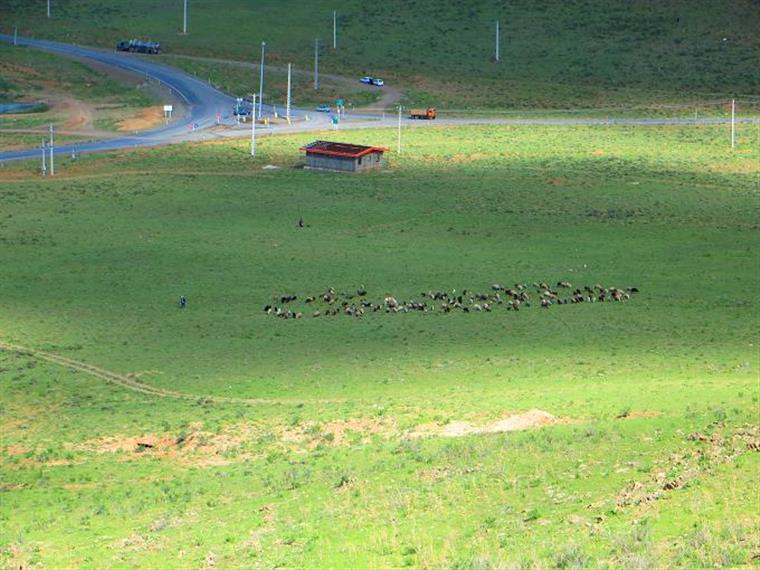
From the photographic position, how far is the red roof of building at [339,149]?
364ft

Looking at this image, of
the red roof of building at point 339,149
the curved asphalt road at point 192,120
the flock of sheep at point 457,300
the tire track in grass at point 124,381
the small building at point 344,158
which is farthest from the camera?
the curved asphalt road at point 192,120

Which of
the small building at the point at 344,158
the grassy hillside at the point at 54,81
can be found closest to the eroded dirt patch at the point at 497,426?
the small building at the point at 344,158

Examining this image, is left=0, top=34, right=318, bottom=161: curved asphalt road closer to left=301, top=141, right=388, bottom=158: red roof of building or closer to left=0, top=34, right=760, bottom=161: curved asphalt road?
left=0, top=34, right=760, bottom=161: curved asphalt road

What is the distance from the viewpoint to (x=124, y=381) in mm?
59344

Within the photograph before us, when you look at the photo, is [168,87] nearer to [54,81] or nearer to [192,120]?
[54,81]

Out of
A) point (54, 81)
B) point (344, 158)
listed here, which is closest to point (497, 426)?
point (344, 158)

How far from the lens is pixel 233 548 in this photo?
1517 inches

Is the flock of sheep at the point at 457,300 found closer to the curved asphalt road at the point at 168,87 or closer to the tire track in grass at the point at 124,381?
the tire track in grass at the point at 124,381

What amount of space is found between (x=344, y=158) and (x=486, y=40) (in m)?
70.0

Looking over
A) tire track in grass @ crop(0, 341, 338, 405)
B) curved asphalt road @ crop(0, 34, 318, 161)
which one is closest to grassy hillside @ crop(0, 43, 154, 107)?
curved asphalt road @ crop(0, 34, 318, 161)

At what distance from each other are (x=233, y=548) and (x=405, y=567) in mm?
4904

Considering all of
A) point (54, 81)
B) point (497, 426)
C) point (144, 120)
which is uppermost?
point (54, 81)

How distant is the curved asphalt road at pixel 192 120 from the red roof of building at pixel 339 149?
44.8 ft

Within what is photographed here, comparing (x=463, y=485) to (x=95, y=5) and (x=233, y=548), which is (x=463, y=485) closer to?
(x=233, y=548)
